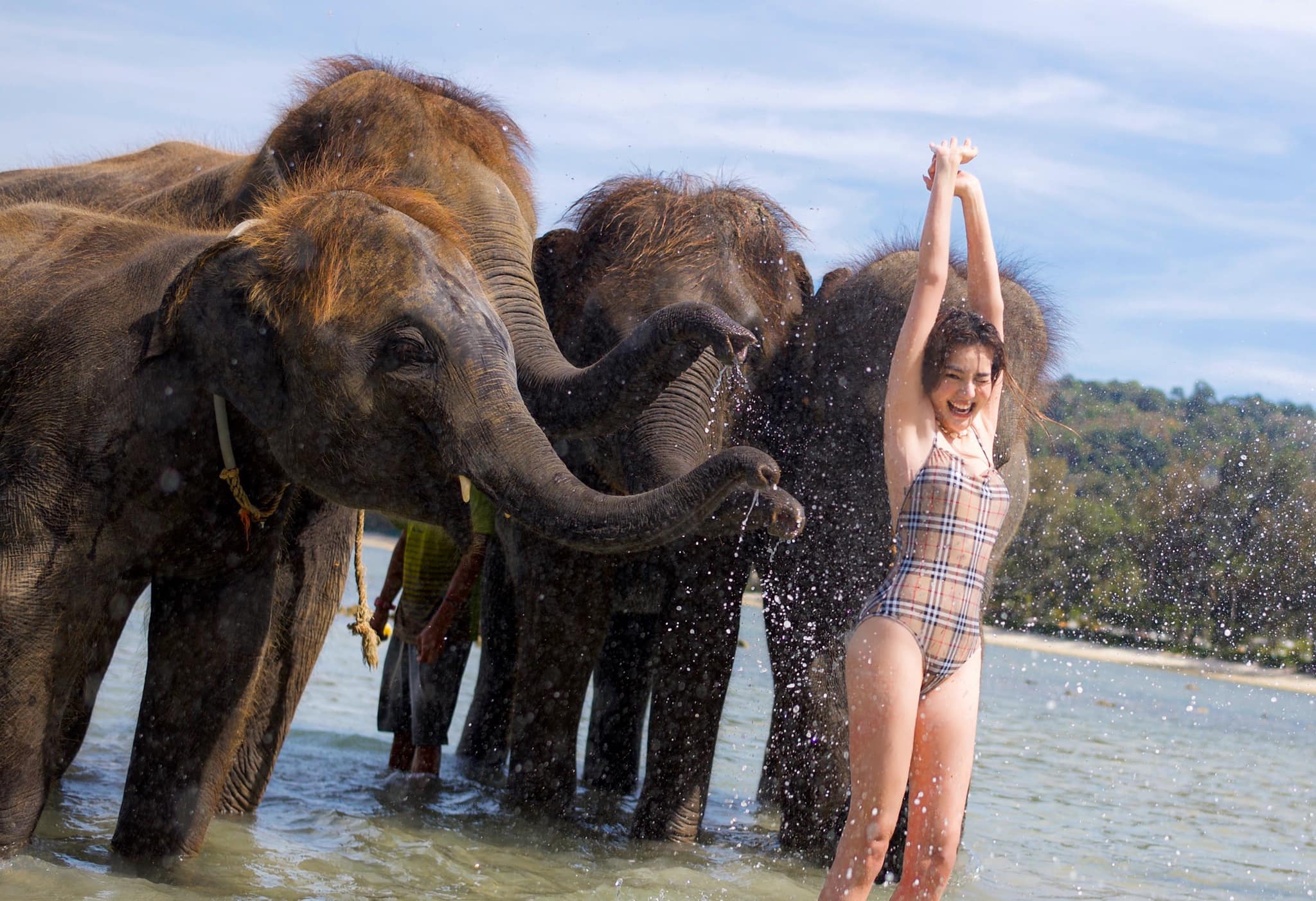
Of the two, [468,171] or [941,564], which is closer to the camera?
[941,564]

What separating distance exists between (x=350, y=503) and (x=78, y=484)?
714 mm

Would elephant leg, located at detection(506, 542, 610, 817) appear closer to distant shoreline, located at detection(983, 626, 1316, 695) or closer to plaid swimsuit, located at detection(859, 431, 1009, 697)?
plaid swimsuit, located at detection(859, 431, 1009, 697)

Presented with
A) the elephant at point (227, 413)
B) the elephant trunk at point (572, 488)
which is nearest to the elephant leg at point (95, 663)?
the elephant at point (227, 413)

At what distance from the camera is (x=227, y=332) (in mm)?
3766

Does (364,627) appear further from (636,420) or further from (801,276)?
(801,276)

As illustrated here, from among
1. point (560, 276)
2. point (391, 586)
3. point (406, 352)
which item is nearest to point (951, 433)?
point (406, 352)

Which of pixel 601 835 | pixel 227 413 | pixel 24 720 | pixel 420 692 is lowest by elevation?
Answer: pixel 601 835

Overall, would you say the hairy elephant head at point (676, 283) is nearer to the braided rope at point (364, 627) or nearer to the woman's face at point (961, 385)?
the braided rope at point (364, 627)

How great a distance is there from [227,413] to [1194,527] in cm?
3404

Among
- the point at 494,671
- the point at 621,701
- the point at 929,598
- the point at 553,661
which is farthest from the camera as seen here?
the point at 621,701

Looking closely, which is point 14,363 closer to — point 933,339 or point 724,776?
point 933,339

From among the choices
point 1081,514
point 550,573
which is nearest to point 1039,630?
point 1081,514

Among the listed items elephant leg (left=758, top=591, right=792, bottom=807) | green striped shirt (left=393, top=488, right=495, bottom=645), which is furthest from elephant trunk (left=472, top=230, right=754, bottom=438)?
green striped shirt (left=393, top=488, right=495, bottom=645)

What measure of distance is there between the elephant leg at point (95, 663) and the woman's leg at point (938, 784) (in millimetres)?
2197
